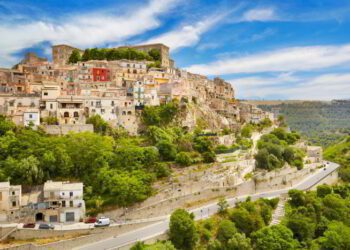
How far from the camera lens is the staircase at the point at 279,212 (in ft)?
109

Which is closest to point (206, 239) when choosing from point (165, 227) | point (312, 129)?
point (165, 227)

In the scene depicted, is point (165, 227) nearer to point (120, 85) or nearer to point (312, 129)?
point (120, 85)

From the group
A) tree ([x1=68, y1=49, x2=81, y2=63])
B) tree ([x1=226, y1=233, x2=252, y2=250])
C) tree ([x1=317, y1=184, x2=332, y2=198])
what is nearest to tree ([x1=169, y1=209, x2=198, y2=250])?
tree ([x1=226, y1=233, x2=252, y2=250])

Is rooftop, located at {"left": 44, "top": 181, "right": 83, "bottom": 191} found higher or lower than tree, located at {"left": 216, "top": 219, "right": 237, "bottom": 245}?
higher

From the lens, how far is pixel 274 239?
26859 mm

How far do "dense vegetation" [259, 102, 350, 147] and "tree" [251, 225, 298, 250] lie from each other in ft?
387

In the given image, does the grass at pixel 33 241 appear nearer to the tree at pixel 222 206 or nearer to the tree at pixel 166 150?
the tree at pixel 222 206

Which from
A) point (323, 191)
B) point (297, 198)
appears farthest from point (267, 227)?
point (323, 191)

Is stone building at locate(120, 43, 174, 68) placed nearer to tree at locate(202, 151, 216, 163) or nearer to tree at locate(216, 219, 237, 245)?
tree at locate(202, 151, 216, 163)

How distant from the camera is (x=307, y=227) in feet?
100

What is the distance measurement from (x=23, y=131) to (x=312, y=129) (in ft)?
450

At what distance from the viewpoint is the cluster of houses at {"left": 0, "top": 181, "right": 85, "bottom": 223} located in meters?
27.3

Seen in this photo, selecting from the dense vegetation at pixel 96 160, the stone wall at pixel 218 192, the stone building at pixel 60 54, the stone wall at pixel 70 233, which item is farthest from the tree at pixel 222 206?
the stone building at pixel 60 54

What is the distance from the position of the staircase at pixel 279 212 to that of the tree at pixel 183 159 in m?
10.0
